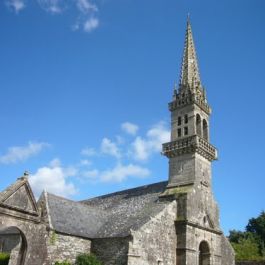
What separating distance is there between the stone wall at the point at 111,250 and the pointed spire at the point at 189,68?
1637 centimetres

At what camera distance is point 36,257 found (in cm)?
2027

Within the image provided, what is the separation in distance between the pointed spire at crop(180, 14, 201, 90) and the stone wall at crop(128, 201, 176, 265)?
40.4 feet

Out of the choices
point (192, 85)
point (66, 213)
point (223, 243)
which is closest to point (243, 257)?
point (223, 243)

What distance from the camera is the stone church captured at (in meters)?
20.5

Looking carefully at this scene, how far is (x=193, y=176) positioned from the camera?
30.8m

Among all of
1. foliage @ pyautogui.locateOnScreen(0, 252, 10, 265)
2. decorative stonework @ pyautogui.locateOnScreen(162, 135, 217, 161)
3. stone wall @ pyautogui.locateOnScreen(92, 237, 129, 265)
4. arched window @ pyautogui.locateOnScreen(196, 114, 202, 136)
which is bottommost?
foliage @ pyautogui.locateOnScreen(0, 252, 10, 265)

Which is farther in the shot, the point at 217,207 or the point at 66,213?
the point at 217,207

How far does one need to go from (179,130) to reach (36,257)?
18300mm

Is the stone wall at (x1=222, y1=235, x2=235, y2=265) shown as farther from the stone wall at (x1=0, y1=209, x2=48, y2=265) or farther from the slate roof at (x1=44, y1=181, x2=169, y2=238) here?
the stone wall at (x1=0, y1=209, x2=48, y2=265)

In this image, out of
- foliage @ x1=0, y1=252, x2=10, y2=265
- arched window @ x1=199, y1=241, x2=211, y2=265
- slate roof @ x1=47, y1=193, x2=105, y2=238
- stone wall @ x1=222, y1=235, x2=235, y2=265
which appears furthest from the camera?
stone wall @ x1=222, y1=235, x2=235, y2=265

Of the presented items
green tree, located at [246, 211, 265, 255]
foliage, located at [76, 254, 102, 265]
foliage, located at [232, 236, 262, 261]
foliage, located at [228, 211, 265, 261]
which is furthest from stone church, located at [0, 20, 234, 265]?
green tree, located at [246, 211, 265, 255]

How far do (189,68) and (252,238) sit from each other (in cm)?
3588

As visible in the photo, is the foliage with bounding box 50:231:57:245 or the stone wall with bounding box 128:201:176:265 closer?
the foliage with bounding box 50:231:57:245

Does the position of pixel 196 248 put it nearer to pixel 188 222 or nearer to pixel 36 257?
pixel 188 222
